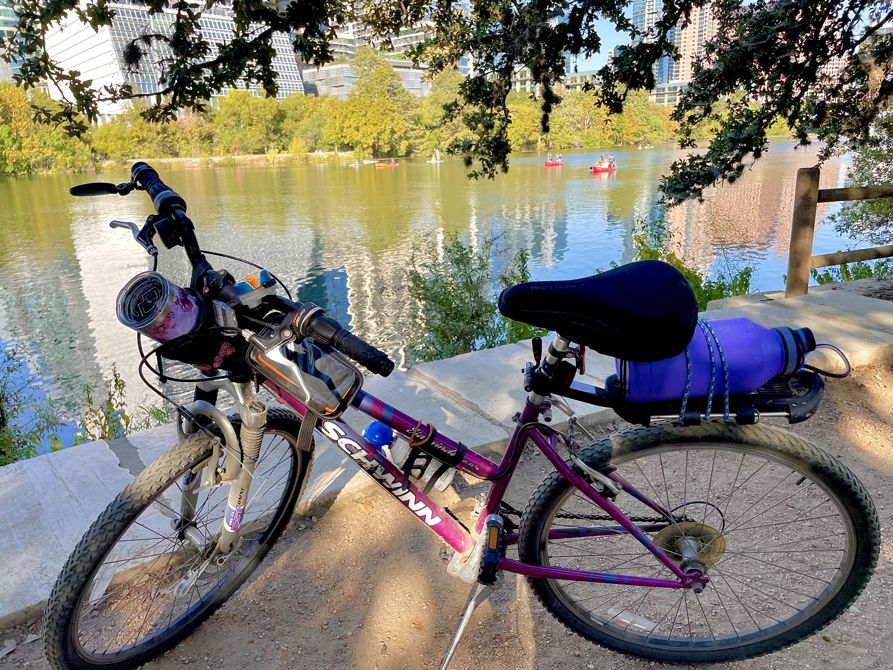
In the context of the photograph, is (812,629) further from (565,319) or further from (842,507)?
(565,319)

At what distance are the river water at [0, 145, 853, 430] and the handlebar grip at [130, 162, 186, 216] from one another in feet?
23.6

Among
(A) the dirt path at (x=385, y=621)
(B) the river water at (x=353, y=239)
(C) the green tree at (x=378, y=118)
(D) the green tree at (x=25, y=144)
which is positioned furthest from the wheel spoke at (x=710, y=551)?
(C) the green tree at (x=378, y=118)

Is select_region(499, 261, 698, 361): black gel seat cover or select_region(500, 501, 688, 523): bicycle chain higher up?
select_region(499, 261, 698, 361): black gel seat cover

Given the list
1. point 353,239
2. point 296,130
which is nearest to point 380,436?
point 353,239

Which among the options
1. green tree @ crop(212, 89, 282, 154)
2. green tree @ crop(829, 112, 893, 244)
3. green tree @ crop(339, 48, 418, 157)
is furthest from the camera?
green tree @ crop(212, 89, 282, 154)

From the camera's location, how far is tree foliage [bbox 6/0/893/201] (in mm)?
4164

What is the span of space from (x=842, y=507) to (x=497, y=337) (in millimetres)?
5179

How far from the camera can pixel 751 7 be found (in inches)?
231

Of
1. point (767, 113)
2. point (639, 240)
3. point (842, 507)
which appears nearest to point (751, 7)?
point (767, 113)

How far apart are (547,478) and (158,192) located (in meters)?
1.42

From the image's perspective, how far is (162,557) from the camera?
2334mm

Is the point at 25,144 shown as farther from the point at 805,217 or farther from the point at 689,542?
the point at 689,542

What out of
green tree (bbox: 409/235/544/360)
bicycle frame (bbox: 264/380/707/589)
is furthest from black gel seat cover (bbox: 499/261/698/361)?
green tree (bbox: 409/235/544/360)

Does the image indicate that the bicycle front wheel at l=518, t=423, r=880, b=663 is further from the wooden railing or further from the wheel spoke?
the wooden railing
